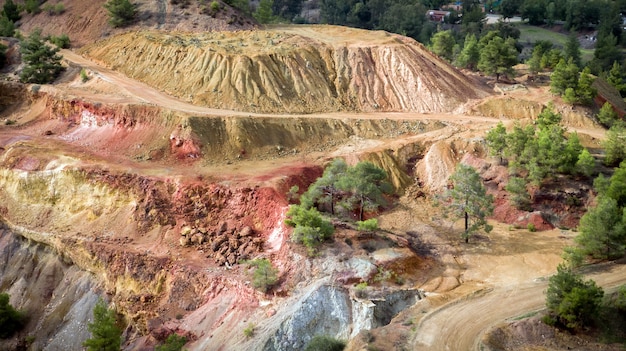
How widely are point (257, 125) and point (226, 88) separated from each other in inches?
251

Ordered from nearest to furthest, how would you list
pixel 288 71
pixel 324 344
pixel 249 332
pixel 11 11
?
pixel 324 344 → pixel 249 332 → pixel 288 71 → pixel 11 11

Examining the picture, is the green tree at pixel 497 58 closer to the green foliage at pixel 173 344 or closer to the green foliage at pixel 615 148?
the green foliage at pixel 615 148

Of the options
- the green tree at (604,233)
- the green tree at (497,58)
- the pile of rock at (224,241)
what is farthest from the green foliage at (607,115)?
the pile of rock at (224,241)

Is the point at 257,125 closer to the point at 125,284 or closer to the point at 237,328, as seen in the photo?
Answer: the point at 125,284

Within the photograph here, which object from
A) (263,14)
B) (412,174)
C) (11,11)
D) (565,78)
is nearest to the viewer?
(412,174)

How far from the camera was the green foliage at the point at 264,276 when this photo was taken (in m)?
35.6

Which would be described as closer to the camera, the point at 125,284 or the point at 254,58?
the point at 125,284

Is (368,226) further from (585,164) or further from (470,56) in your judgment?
(470,56)

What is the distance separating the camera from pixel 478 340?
28.4 metres

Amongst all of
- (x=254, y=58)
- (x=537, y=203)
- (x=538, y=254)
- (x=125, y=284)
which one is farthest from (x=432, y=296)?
(x=254, y=58)

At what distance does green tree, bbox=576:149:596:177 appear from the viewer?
44500mm

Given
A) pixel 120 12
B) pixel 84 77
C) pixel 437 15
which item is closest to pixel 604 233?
pixel 84 77

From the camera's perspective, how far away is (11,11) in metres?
75.7

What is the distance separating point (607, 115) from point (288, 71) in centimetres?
2927
